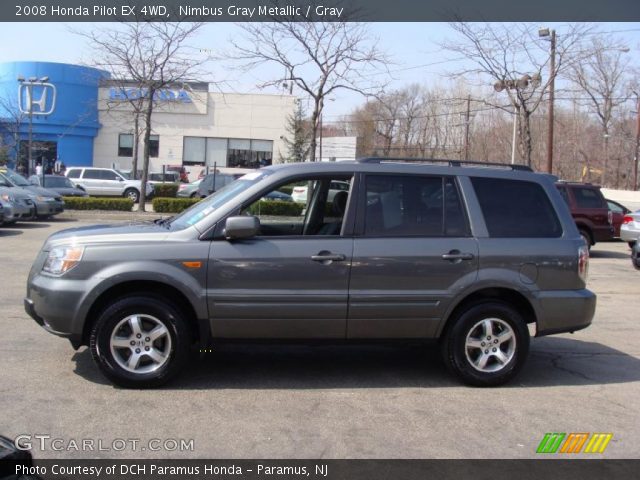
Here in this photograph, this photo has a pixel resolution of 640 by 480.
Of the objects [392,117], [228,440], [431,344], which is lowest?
[228,440]

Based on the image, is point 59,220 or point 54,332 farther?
point 59,220

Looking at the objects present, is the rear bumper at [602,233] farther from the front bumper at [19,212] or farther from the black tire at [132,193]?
the black tire at [132,193]

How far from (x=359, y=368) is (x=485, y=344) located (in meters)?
1.22

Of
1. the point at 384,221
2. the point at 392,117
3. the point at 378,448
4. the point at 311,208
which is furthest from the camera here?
the point at 392,117

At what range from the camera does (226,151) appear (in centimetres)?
5350

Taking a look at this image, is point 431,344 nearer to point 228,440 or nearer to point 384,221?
point 384,221

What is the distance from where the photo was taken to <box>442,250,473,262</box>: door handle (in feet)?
18.2

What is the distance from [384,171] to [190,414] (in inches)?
101

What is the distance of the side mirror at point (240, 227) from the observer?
523 cm

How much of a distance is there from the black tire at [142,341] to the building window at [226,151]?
4864cm

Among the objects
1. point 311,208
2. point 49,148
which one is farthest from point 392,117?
point 311,208

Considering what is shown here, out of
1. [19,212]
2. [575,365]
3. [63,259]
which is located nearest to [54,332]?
[63,259]

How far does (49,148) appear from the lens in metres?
51.8

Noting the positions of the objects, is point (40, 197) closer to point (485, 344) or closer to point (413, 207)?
point (413, 207)
